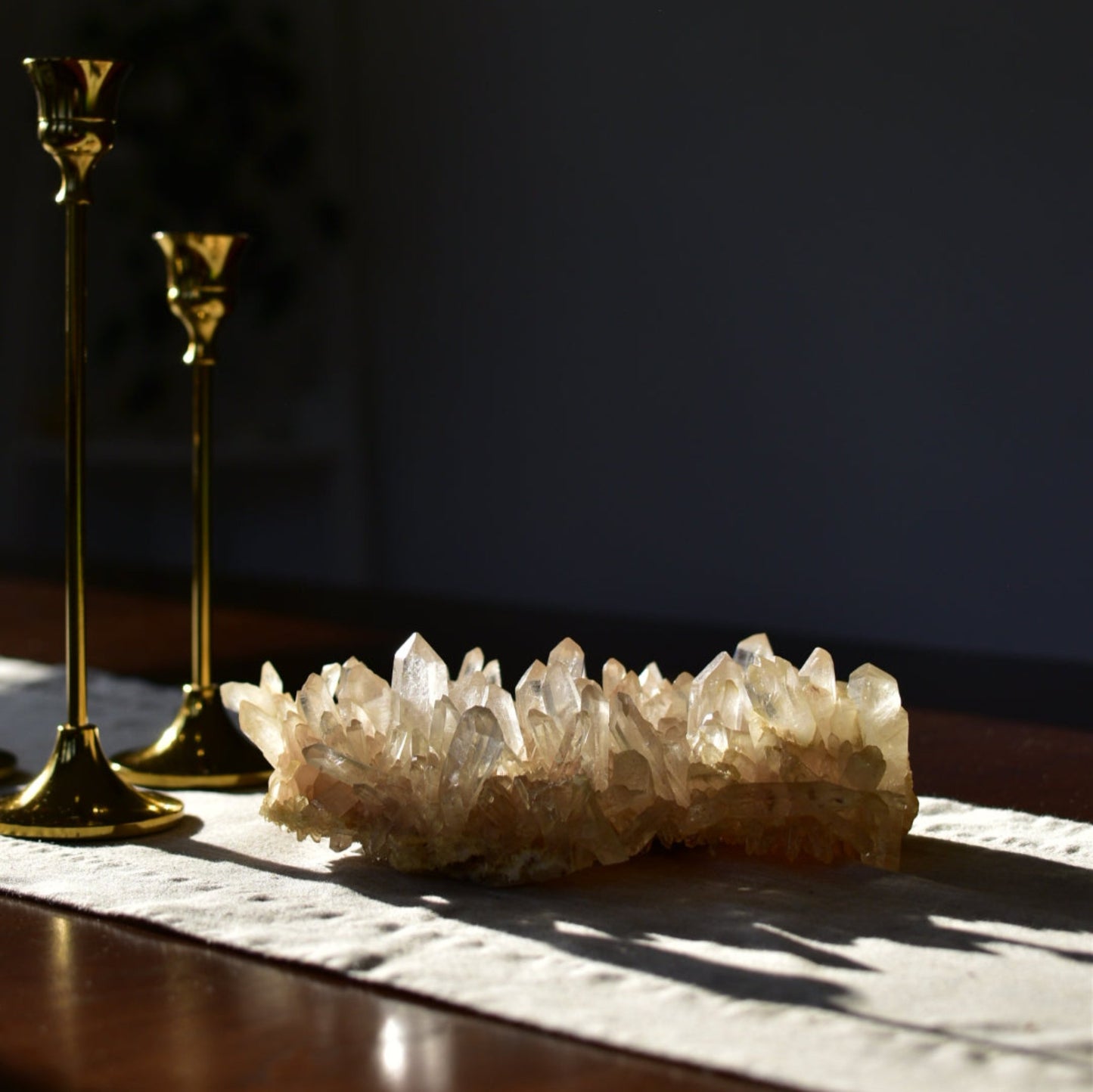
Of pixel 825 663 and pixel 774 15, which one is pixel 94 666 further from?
pixel 774 15

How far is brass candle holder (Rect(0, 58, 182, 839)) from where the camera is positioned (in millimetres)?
1110

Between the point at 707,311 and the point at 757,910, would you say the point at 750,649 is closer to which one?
the point at 757,910

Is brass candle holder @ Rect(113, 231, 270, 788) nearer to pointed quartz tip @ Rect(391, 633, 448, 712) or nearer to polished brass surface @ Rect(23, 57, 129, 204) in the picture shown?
polished brass surface @ Rect(23, 57, 129, 204)

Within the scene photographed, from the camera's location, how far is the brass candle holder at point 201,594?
1.31 meters

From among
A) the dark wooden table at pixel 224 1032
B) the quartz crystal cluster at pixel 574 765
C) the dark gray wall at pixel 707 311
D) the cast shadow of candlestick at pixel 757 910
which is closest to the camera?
the dark wooden table at pixel 224 1032

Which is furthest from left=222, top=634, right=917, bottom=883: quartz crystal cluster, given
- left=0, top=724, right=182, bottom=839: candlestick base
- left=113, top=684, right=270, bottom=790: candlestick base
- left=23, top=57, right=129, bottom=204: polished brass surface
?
left=23, top=57, right=129, bottom=204: polished brass surface

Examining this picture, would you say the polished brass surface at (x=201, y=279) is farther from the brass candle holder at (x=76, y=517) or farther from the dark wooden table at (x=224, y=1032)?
the dark wooden table at (x=224, y=1032)

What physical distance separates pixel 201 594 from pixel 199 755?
13 centimetres

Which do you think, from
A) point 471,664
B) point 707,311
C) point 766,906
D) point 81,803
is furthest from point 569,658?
point 707,311

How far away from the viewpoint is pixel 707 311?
337cm

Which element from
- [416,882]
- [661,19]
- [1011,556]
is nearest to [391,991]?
[416,882]

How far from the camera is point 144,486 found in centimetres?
420

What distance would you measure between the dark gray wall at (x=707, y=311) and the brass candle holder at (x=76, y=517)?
2050 millimetres

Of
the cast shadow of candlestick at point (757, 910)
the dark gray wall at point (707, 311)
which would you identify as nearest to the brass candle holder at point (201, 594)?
the cast shadow of candlestick at point (757, 910)
